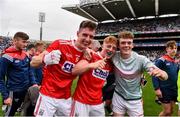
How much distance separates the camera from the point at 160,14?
6600cm

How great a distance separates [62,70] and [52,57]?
22cm

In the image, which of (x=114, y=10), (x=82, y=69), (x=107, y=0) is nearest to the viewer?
(x=82, y=69)

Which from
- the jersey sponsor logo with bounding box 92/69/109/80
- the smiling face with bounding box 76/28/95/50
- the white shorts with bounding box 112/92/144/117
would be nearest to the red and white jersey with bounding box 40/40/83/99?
the smiling face with bounding box 76/28/95/50

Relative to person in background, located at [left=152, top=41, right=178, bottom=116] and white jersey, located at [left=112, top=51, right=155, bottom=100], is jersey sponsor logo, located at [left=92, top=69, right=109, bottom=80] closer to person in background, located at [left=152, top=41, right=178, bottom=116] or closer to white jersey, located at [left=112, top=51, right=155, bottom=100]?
white jersey, located at [left=112, top=51, right=155, bottom=100]

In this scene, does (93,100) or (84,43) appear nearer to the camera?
(84,43)

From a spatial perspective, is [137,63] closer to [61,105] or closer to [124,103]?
[124,103]

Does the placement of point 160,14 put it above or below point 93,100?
above

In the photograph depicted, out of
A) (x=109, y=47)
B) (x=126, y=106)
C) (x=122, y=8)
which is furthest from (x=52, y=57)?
(x=122, y=8)

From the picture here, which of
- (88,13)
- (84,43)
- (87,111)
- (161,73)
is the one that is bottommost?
(87,111)

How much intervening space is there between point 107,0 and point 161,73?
183 feet

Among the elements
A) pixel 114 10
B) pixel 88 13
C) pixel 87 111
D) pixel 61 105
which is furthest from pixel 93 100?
pixel 88 13

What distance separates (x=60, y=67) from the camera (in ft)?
13.9

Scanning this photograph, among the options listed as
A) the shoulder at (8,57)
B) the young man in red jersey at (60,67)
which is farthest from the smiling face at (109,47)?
the shoulder at (8,57)

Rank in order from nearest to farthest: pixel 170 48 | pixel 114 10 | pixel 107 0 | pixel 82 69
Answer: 1. pixel 82 69
2. pixel 170 48
3. pixel 107 0
4. pixel 114 10
